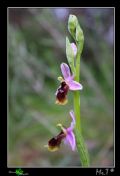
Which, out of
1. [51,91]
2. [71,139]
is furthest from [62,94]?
[51,91]

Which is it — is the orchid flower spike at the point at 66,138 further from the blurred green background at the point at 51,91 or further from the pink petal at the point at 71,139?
the blurred green background at the point at 51,91

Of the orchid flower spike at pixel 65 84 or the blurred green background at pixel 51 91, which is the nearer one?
the orchid flower spike at pixel 65 84

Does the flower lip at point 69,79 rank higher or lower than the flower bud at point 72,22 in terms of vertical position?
lower

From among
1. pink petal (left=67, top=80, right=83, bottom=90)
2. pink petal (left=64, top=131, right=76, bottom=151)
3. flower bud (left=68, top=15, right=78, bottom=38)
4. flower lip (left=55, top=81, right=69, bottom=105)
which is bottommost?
pink petal (left=64, top=131, right=76, bottom=151)

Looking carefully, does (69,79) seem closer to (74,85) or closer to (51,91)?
(74,85)

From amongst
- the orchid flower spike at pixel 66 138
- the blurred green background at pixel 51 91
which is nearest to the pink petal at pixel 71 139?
the orchid flower spike at pixel 66 138

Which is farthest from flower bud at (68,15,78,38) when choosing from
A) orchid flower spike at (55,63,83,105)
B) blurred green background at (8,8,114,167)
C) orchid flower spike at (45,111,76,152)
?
blurred green background at (8,8,114,167)

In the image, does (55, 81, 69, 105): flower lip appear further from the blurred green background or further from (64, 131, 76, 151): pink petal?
the blurred green background

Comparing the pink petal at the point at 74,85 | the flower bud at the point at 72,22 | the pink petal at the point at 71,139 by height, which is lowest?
the pink petal at the point at 71,139

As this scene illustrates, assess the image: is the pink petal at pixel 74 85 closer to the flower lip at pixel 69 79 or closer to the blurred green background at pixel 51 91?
the flower lip at pixel 69 79

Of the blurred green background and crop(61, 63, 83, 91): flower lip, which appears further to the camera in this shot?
the blurred green background
